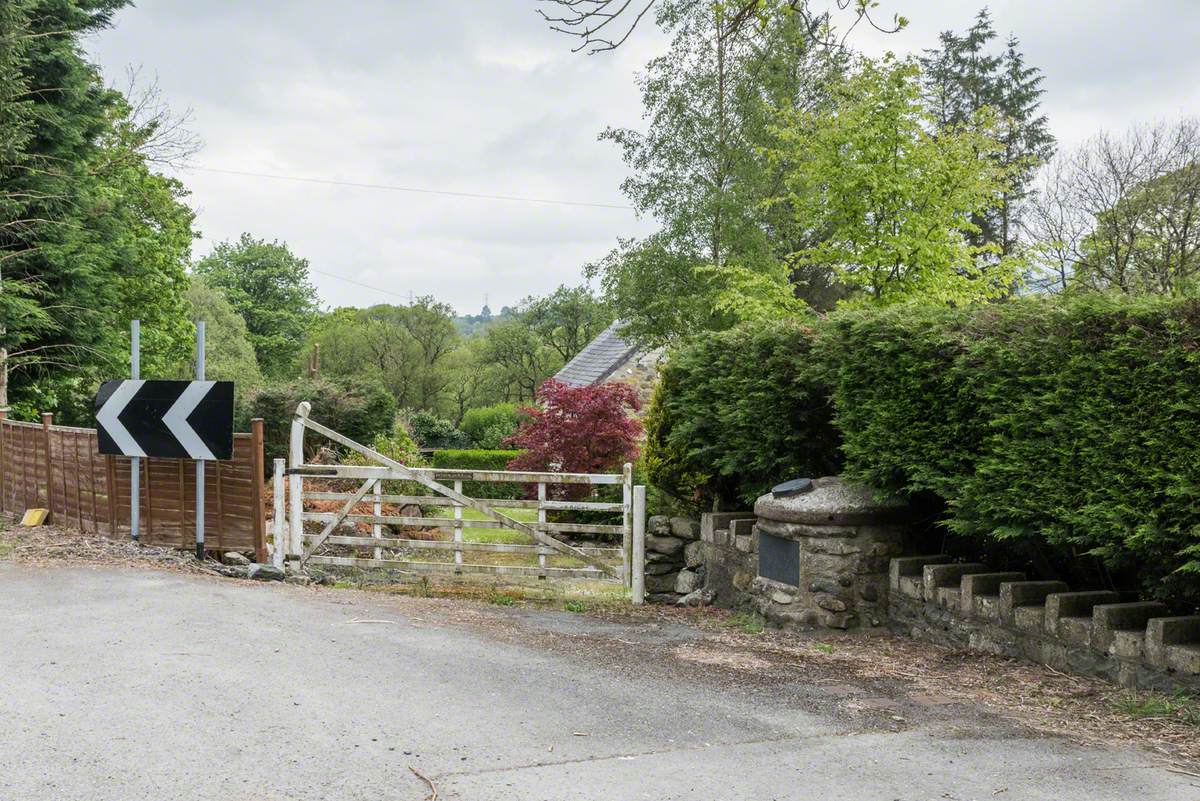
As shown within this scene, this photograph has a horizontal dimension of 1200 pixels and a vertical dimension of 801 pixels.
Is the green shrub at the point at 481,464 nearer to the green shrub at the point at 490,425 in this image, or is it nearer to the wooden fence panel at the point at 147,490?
the green shrub at the point at 490,425

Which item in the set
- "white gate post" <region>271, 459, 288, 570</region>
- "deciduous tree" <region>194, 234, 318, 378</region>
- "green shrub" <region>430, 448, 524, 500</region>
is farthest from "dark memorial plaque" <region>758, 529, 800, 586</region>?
"deciduous tree" <region>194, 234, 318, 378</region>

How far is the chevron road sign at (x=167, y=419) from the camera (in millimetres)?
10562

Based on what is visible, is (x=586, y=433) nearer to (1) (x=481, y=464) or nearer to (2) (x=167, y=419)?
(2) (x=167, y=419)

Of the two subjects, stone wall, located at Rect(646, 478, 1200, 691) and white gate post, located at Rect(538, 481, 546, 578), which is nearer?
stone wall, located at Rect(646, 478, 1200, 691)

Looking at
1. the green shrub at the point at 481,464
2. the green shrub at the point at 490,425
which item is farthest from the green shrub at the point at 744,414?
the green shrub at the point at 490,425

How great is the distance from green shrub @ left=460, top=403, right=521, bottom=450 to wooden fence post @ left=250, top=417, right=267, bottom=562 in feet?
81.2

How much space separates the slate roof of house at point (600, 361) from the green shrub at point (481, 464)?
118 inches

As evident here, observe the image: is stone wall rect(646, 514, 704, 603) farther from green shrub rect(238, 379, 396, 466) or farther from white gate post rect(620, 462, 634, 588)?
green shrub rect(238, 379, 396, 466)

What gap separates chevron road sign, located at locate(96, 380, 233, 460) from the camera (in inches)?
416

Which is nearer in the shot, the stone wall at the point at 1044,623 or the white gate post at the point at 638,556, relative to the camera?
the stone wall at the point at 1044,623

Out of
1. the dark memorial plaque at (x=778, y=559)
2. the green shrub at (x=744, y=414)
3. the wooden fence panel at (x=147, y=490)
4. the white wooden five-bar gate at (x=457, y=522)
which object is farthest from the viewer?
the wooden fence panel at (x=147, y=490)

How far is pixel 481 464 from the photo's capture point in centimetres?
2902

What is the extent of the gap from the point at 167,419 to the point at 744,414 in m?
6.07

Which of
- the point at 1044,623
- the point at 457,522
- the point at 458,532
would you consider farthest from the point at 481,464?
the point at 1044,623
